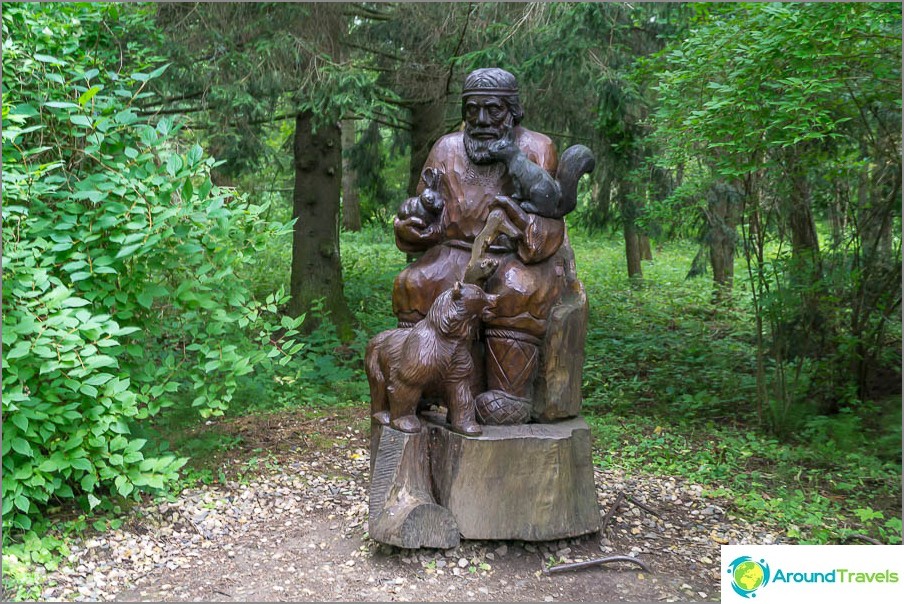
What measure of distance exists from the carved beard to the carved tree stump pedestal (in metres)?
1.33

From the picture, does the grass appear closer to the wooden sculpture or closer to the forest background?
the forest background

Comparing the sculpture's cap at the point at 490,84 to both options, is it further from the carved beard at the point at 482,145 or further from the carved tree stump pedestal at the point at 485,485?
the carved tree stump pedestal at the point at 485,485

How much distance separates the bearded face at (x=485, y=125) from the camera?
3861mm

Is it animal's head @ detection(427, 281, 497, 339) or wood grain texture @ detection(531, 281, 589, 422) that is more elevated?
animal's head @ detection(427, 281, 497, 339)

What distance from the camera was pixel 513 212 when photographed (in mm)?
3789

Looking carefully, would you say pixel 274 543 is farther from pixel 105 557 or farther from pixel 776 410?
pixel 776 410

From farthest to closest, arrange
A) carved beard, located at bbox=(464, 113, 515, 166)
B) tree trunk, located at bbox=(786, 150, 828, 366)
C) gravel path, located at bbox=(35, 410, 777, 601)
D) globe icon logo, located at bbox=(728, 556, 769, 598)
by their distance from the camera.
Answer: tree trunk, located at bbox=(786, 150, 828, 366), carved beard, located at bbox=(464, 113, 515, 166), gravel path, located at bbox=(35, 410, 777, 601), globe icon logo, located at bbox=(728, 556, 769, 598)

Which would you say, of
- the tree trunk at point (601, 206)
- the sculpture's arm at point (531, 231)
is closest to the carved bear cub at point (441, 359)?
the sculpture's arm at point (531, 231)

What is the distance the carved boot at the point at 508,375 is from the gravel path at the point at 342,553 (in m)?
0.62

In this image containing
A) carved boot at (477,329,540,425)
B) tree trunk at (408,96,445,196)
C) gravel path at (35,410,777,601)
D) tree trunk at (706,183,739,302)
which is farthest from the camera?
tree trunk at (706,183,739,302)

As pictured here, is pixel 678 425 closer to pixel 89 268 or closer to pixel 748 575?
pixel 748 575

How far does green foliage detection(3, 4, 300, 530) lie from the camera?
356 centimetres

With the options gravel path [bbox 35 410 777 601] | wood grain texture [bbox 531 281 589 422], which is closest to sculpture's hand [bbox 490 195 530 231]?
wood grain texture [bbox 531 281 589 422]

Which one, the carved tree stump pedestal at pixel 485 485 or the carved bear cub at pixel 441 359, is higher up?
the carved bear cub at pixel 441 359
